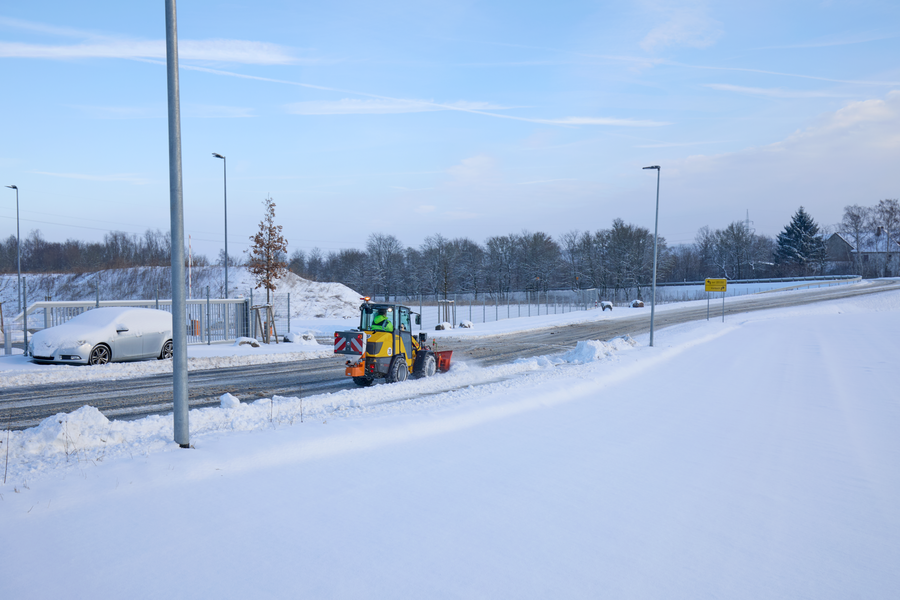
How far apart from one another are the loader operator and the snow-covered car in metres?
8.56

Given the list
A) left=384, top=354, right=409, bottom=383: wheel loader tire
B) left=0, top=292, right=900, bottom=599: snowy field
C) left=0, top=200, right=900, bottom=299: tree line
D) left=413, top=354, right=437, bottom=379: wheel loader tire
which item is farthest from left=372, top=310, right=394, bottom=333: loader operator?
left=0, top=200, right=900, bottom=299: tree line

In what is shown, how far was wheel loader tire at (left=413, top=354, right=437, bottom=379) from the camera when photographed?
14.5 meters

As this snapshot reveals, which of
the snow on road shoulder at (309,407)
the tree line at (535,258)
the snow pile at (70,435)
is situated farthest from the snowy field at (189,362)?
the tree line at (535,258)

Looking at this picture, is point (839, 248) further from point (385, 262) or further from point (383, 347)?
point (383, 347)

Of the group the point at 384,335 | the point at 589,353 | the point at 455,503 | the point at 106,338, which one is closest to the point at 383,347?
the point at 384,335

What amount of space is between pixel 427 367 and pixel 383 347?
6.50 feet

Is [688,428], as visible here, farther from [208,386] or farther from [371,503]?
[208,386]

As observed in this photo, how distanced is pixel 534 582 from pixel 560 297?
64346 millimetres

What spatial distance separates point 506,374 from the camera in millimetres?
14969

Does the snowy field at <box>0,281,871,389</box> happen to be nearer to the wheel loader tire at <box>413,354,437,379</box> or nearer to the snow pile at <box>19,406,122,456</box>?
the wheel loader tire at <box>413,354,437,379</box>

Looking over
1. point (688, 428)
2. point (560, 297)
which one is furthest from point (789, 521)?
point (560, 297)

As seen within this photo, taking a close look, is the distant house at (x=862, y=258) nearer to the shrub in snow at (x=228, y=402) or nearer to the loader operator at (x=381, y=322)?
the loader operator at (x=381, y=322)

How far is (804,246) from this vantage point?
83.8 m

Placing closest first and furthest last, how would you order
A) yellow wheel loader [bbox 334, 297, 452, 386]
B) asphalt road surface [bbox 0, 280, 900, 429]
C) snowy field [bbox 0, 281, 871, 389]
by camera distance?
asphalt road surface [bbox 0, 280, 900, 429]
yellow wheel loader [bbox 334, 297, 452, 386]
snowy field [bbox 0, 281, 871, 389]
